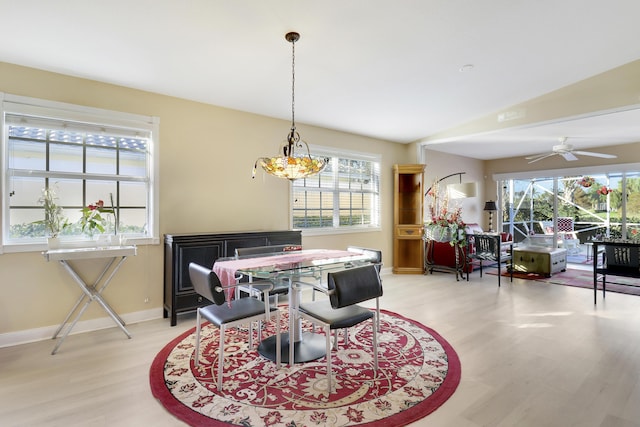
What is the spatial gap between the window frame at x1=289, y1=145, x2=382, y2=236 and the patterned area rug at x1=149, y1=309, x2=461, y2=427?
2266mm

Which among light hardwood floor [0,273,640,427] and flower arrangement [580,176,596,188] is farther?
flower arrangement [580,176,596,188]

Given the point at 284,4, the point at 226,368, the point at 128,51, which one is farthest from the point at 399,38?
the point at 226,368

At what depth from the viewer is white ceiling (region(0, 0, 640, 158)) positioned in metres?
2.40

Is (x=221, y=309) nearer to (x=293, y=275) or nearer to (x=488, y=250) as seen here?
(x=293, y=275)

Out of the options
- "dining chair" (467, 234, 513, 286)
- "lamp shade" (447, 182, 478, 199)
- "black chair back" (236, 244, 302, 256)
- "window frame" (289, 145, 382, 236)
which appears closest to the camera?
"black chair back" (236, 244, 302, 256)

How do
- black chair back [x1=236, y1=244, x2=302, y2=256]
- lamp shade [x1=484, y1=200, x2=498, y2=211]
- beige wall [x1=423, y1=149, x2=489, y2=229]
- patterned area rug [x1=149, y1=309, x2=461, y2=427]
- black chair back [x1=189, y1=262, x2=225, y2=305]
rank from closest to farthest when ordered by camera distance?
1. patterned area rug [x1=149, y1=309, x2=461, y2=427]
2. black chair back [x1=189, y1=262, x2=225, y2=305]
3. black chair back [x1=236, y1=244, x2=302, y2=256]
4. beige wall [x1=423, y1=149, x2=489, y2=229]
5. lamp shade [x1=484, y1=200, x2=498, y2=211]

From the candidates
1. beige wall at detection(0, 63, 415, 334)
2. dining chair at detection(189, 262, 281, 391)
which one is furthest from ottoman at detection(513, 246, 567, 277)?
dining chair at detection(189, 262, 281, 391)

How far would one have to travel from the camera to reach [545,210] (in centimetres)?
782

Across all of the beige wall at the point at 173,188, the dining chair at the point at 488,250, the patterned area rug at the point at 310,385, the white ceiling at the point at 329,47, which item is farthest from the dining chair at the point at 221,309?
the dining chair at the point at 488,250

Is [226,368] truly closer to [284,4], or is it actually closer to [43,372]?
[43,372]

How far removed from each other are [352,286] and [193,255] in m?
2.03

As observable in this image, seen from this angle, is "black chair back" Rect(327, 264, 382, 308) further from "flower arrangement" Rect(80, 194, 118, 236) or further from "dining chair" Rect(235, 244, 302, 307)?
"flower arrangement" Rect(80, 194, 118, 236)

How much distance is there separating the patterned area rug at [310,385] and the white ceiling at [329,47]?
2.63 meters

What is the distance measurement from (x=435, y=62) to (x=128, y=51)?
2.95 meters
